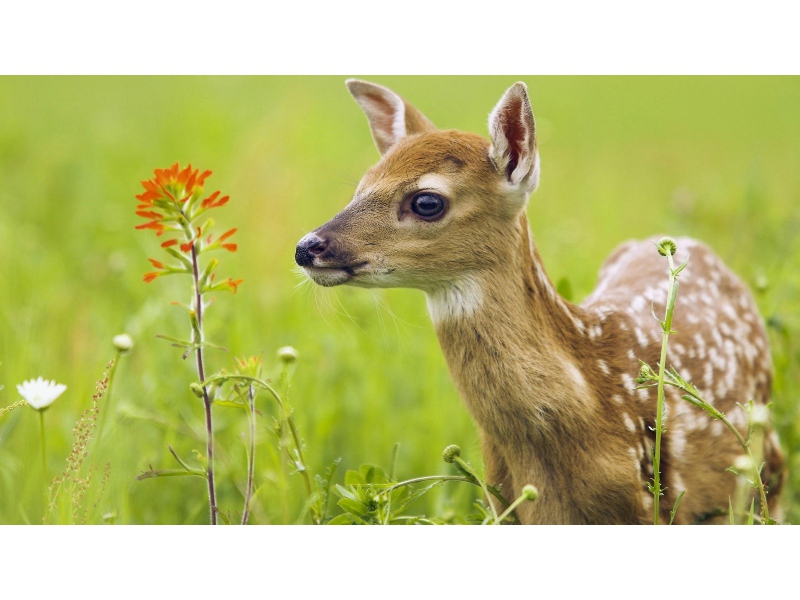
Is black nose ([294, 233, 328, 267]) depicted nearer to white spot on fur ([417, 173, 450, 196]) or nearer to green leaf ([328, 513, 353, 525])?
white spot on fur ([417, 173, 450, 196])

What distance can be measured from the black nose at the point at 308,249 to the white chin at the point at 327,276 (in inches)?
1.1

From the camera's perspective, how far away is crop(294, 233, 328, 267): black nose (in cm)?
236

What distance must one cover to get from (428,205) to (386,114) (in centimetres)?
49

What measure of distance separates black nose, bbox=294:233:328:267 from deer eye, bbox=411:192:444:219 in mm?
265

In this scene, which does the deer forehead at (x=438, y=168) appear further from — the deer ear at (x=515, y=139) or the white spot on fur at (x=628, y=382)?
the white spot on fur at (x=628, y=382)

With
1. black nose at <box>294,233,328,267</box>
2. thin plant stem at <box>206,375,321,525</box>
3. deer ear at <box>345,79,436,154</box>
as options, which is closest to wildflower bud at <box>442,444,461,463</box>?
thin plant stem at <box>206,375,321,525</box>

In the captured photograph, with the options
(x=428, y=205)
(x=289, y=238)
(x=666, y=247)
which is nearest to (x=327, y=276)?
(x=428, y=205)

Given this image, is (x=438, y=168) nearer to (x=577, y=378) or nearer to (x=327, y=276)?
(x=327, y=276)

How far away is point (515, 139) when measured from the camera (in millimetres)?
2469

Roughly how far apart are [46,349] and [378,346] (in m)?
1.29

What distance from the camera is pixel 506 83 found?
332 cm

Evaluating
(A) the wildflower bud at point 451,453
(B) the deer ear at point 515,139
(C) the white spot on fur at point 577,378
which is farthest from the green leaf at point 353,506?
(B) the deer ear at point 515,139

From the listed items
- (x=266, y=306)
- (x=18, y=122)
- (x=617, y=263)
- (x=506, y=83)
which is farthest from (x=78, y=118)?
(x=617, y=263)
